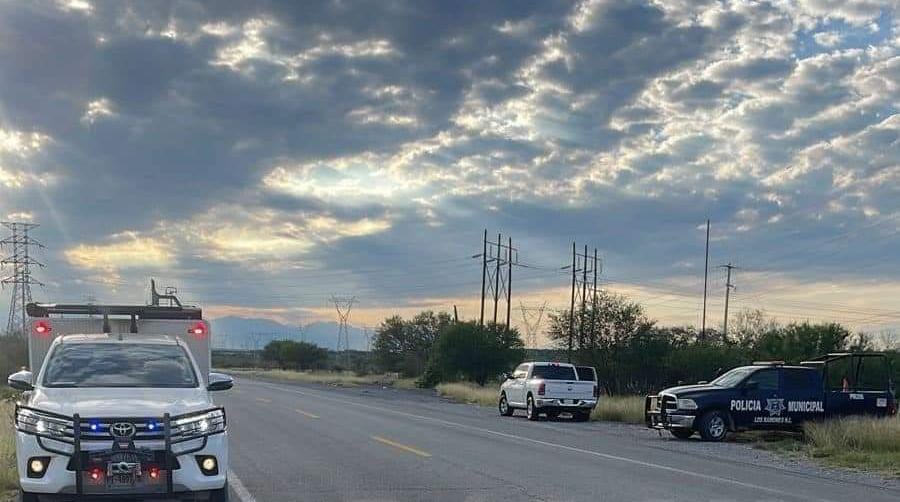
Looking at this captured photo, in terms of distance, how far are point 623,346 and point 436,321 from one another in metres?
59.4

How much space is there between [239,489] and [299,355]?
113 m

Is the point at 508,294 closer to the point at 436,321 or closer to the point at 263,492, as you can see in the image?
the point at 436,321

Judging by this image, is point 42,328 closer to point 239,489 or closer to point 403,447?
point 239,489

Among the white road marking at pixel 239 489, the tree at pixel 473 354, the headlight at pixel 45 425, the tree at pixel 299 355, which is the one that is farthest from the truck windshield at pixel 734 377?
the tree at pixel 299 355

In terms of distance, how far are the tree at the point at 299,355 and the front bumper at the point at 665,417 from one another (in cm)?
10080

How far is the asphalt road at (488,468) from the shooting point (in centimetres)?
1220

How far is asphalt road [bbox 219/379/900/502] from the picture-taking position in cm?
1220

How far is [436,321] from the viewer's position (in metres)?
100

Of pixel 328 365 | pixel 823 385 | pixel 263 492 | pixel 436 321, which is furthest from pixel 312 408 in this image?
pixel 328 365

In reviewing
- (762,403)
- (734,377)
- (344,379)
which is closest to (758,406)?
(762,403)

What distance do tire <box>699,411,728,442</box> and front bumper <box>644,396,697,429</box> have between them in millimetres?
258

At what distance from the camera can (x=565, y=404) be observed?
96.8 feet

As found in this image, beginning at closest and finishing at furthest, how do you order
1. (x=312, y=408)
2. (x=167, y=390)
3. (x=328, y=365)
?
(x=167, y=390)
(x=312, y=408)
(x=328, y=365)

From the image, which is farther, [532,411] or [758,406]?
[532,411]
